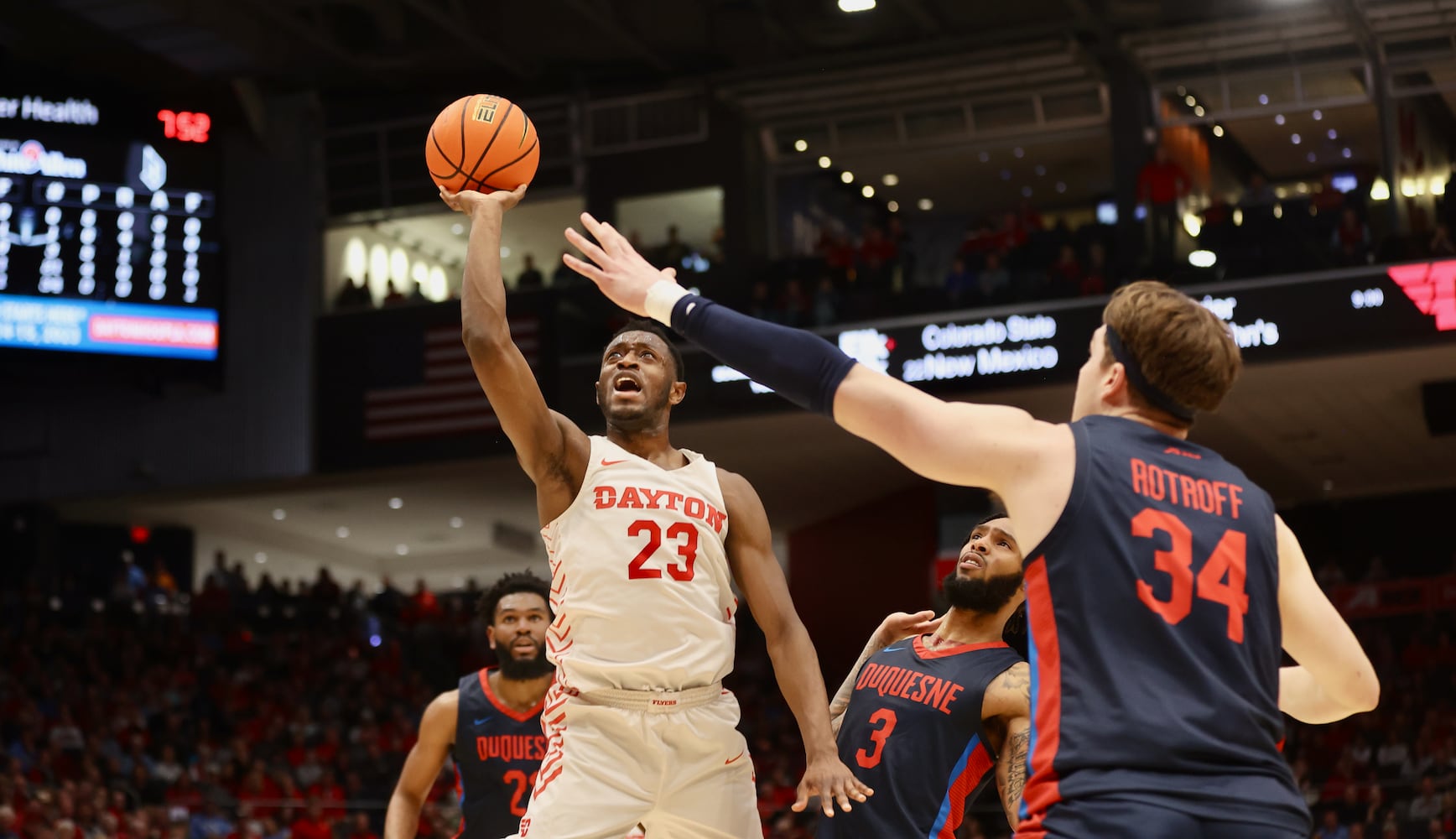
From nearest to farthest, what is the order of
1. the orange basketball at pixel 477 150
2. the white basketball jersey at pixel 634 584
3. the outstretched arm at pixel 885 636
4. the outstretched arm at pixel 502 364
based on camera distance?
the outstretched arm at pixel 502 364 → the white basketball jersey at pixel 634 584 → the orange basketball at pixel 477 150 → the outstretched arm at pixel 885 636

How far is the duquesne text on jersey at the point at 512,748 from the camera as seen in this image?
6031 mm

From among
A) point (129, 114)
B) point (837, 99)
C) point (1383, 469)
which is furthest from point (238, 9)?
point (1383, 469)

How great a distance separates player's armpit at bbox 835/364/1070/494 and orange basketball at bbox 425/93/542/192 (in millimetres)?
1976

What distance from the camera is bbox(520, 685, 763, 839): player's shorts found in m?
4.05

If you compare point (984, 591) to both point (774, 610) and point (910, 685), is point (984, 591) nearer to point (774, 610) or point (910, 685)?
point (910, 685)

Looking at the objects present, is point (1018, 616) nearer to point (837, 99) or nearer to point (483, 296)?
point (483, 296)

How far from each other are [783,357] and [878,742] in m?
2.20

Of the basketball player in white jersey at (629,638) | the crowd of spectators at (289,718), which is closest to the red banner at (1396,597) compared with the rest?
the crowd of spectators at (289,718)

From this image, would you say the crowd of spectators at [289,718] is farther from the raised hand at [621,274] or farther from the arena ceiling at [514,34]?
the raised hand at [621,274]

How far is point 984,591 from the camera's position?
4.88 m

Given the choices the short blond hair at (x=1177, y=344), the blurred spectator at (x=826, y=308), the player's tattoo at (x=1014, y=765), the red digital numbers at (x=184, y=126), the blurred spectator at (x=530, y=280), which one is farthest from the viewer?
the blurred spectator at (x=530, y=280)

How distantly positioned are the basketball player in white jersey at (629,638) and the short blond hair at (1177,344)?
166 cm

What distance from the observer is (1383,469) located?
2152 cm

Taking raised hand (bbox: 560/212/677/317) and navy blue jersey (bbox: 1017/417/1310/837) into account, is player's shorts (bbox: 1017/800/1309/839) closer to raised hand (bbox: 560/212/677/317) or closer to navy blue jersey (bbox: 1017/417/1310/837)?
navy blue jersey (bbox: 1017/417/1310/837)
